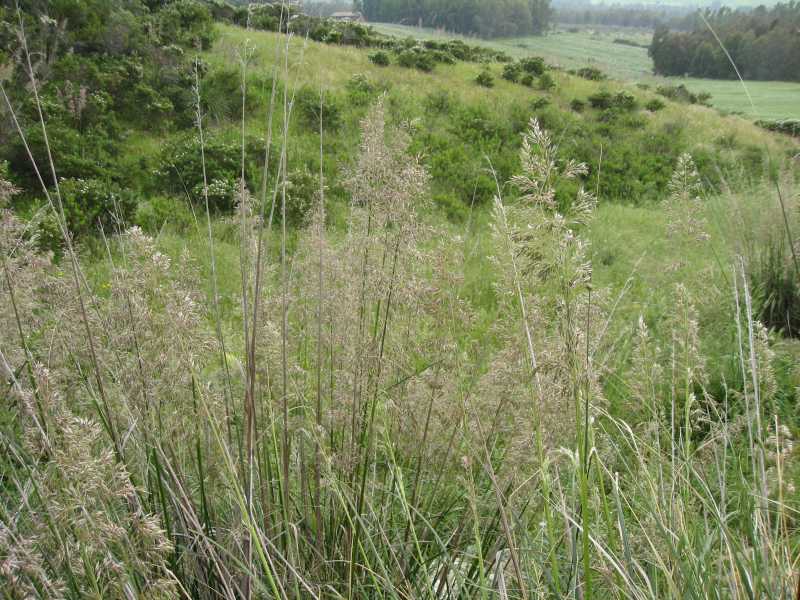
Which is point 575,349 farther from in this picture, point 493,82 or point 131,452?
point 493,82

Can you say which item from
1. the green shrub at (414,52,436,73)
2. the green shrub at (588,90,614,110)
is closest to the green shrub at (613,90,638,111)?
the green shrub at (588,90,614,110)

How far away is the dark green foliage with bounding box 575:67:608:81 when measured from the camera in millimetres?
18500

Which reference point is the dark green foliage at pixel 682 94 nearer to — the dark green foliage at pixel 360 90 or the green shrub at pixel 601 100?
the green shrub at pixel 601 100

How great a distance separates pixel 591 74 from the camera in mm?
18609

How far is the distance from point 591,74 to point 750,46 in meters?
9.25

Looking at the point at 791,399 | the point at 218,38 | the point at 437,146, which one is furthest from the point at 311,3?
the point at 218,38

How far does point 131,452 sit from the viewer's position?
6.50 feet

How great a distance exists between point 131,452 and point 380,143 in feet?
4.35

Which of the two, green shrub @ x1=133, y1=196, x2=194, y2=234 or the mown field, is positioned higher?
Answer: the mown field

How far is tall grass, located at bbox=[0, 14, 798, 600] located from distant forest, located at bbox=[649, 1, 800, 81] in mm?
6167

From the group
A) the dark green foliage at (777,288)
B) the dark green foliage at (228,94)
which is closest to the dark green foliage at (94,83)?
the dark green foliage at (228,94)

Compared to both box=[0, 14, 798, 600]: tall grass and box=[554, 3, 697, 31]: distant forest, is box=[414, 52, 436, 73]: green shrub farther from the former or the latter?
box=[0, 14, 798, 600]: tall grass

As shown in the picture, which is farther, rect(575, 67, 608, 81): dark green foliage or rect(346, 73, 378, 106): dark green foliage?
rect(575, 67, 608, 81): dark green foliage

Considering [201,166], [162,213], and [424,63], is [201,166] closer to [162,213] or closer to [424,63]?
[162,213]
